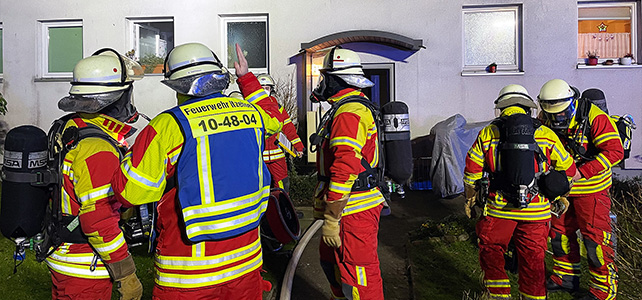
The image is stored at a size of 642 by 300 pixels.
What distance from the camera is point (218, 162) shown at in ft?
7.95

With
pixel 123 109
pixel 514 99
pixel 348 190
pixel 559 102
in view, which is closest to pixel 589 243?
pixel 559 102

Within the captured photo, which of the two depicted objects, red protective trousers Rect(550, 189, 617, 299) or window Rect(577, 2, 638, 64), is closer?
red protective trousers Rect(550, 189, 617, 299)

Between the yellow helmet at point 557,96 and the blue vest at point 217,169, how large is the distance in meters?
3.17

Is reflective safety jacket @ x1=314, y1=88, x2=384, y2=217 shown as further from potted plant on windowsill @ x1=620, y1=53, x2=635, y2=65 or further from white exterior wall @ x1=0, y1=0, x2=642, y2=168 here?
potted plant on windowsill @ x1=620, y1=53, x2=635, y2=65

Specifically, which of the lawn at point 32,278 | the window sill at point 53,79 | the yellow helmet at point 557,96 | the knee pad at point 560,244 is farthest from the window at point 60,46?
the knee pad at point 560,244

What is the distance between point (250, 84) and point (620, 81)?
953 cm

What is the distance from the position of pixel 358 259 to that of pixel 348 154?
76cm

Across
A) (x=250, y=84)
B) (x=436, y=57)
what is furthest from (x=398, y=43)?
(x=250, y=84)

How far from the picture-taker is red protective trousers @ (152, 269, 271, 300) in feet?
8.07

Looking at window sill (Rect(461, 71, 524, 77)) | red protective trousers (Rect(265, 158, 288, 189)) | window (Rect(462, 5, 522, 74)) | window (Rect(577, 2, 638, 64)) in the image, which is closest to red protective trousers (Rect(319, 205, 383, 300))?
red protective trousers (Rect(265, 158, 288, 189))

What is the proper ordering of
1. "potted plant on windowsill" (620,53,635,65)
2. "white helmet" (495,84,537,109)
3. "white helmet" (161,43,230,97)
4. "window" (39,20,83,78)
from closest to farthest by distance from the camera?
"white helmet" (161,43,230,97), "white helmet" (495,84,537,109), "potted plant on windowsill" (620,53,635,65), "window" (39,20,83,78)

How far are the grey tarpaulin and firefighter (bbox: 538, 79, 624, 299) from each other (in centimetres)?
399

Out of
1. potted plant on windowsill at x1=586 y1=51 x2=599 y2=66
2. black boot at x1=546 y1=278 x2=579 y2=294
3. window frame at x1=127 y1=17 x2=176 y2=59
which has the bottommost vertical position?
black boot at x1=546 y1=278 x2=579 y2=294

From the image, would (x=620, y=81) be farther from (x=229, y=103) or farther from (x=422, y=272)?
(x=229, y=103)
